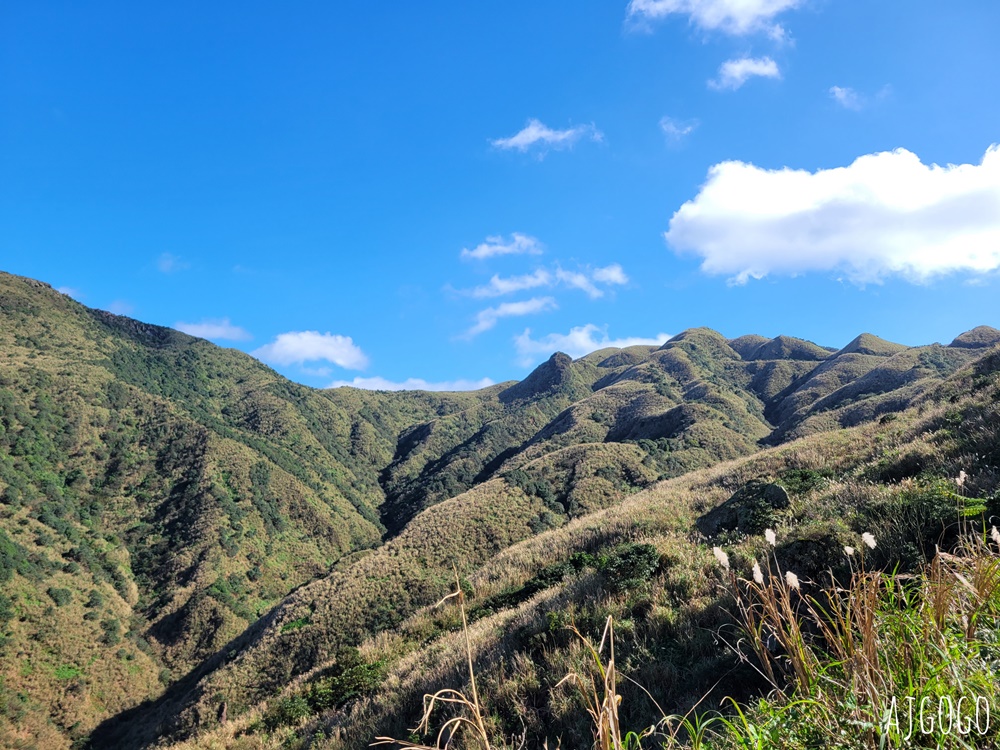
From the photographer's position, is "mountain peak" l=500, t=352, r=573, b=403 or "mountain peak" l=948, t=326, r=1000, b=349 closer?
"mountain peak" l=948, t=326, r=1000, b=349

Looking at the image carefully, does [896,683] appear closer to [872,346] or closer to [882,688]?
[882,688]

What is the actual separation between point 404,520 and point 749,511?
99.9 metres

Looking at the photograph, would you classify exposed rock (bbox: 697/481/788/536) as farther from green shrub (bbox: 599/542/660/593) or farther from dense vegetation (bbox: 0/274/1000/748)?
green shrub (bbox: 599/542/660/593)

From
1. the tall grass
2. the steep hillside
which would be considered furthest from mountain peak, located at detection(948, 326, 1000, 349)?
the tall grass

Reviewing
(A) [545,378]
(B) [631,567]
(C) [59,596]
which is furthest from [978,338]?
(C) [59,596]

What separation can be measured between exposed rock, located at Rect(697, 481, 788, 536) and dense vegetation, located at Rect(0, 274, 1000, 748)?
83 mm

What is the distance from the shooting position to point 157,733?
2303 centimetres

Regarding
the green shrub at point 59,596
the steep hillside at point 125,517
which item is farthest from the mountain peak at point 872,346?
the green shrub at point 59,596

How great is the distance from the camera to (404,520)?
102125 millimetres

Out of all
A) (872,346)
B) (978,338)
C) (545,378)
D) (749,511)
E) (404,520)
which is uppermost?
(545,378)

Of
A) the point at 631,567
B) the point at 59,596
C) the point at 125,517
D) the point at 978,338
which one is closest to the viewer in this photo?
the point at 631,567

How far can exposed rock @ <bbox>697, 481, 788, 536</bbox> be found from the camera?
8.80 m

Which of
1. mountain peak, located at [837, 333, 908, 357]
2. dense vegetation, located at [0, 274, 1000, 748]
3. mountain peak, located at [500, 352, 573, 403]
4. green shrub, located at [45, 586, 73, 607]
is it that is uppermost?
mountain peak, located at [500, 352, 573, 403]

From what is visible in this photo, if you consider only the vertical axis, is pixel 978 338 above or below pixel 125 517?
above
